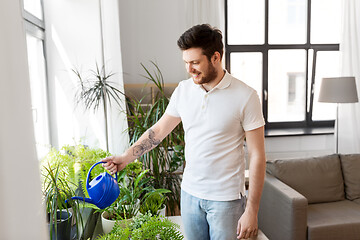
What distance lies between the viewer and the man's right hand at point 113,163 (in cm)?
165

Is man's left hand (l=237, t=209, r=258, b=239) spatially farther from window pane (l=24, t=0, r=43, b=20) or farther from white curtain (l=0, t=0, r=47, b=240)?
window pane (l=24, t=0, r=43, b=20)

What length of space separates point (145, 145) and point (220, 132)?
44cm

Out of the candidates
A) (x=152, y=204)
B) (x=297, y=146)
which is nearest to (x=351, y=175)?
(x=297, y=146)

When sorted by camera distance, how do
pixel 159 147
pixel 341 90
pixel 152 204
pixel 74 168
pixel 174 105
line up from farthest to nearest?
pixel 341 90, pixel 159 147, pixel 152 204, pixel 74 168, pixel 174 105

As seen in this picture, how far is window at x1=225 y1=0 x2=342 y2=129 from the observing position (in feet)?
15.4

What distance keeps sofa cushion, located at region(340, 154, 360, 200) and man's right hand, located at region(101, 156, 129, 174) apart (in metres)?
2.23

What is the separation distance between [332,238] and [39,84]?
250cm

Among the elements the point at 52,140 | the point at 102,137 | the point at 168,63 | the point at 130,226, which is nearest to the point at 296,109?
the point at 168,63

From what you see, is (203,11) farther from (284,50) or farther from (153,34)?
(284,50)

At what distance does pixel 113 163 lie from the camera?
1673mm

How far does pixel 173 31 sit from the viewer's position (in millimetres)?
4379

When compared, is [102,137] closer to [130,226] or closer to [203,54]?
[130,226]

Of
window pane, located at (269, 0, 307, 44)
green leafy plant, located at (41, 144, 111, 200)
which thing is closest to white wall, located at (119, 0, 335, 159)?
window pane, located at (269, 0, 307, 44)

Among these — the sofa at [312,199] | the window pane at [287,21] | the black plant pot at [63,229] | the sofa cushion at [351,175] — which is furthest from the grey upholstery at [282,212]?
the window pane at [287,21]
